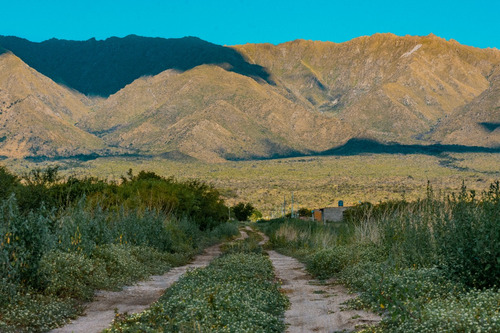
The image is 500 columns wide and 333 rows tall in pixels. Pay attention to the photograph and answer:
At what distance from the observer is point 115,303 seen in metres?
13.6

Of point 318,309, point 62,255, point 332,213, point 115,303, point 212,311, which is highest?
point 62,255

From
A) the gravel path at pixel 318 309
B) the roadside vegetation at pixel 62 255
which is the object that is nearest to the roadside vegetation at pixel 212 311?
the gravel path at pixel 318 309

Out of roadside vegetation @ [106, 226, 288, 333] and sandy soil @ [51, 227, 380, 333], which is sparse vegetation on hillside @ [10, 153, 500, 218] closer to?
sandy soil @ [51, 227, 380, 333]

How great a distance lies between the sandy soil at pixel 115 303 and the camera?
35.5ft

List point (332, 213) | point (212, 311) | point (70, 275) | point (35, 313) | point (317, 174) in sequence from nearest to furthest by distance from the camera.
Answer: point (212, 311)
point (35, 313)
point (70, 275)
point (332, 213)
point (317, 174)

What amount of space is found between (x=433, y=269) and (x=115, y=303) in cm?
719

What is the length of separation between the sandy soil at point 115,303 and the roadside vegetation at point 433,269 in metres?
4.89

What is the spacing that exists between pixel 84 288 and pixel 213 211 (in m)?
39.0

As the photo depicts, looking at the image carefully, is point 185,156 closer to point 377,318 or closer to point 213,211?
point 213,211

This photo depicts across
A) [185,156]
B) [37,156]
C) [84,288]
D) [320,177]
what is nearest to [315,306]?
[84,288]

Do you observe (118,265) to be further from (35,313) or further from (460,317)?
(460,317)

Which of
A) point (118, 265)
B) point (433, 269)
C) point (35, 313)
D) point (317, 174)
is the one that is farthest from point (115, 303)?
point (317, 174)

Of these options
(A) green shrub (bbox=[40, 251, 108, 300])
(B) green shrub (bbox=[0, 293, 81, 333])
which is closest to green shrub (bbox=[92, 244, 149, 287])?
(A) green shrub (bbox=[40, 251, 108, 300])

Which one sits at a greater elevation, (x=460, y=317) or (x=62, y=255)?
(x=460, y=317)
